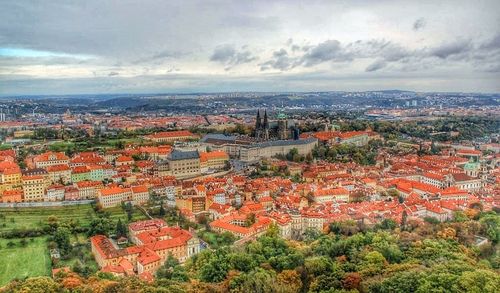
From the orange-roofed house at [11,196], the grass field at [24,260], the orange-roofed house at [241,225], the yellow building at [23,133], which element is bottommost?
the grass field at [24,260]

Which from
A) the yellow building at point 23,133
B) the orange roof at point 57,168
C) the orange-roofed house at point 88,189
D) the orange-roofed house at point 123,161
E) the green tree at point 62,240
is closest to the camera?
the green tree at point 62,240

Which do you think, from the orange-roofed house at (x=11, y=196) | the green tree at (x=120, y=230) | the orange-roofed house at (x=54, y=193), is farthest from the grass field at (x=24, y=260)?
the orange-roofed house at (x=54, y=193)

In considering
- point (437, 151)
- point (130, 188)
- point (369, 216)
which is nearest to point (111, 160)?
point (130, 188)

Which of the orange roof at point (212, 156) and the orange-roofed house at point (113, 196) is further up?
the orange roof at point (212, 156)

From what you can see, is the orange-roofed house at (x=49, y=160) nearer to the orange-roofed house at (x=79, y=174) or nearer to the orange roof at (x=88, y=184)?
the orange-roofed house at (x=79, y=174)

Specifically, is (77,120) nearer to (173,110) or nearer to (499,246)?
(173,110)

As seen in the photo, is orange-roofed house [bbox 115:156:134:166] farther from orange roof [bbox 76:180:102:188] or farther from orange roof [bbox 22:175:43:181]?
orange roof [bbox 22:175:43:181]

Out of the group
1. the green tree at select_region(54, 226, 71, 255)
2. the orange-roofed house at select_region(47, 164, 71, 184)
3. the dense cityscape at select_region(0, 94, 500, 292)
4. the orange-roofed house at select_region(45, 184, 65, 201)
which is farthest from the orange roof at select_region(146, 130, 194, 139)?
the green tree at select_region(54, 226, 71, 255)
